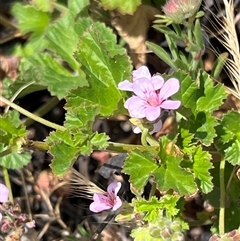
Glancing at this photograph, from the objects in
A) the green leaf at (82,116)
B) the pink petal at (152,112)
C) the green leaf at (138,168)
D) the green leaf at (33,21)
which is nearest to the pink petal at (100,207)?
the green leaf at (138,168)

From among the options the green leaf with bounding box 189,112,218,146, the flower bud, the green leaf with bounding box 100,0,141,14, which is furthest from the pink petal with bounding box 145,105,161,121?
the green leaf with bounding box 100,0,141,14

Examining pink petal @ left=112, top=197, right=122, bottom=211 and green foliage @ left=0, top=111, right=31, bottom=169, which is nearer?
pink petal @ left=112, top=197, right=122, bottom=211

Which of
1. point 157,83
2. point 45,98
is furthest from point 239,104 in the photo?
point 45,98

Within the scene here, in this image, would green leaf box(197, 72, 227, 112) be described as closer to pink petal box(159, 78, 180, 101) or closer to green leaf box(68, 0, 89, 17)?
pink petal box(159, 78, 180, 101)

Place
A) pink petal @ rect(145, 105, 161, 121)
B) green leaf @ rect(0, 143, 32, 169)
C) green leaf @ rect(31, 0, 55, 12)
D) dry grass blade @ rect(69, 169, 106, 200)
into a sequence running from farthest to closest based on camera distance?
green leaf @ rect(31, 0, 55, 12) → green leaf @ rect(0, 143, 32, 169) → dry grass blade @ rect(69, 169, 106, 200) → pink petal @ rect(145, 105, 161, 121)

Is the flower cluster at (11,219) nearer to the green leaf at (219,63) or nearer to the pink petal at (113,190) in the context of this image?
the pink petal at (113,190)

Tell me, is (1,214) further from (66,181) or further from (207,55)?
(207,55)

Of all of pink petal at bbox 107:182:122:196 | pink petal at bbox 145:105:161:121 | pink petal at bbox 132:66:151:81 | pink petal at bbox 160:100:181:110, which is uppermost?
pink petal at bbox 132:66:151:81
